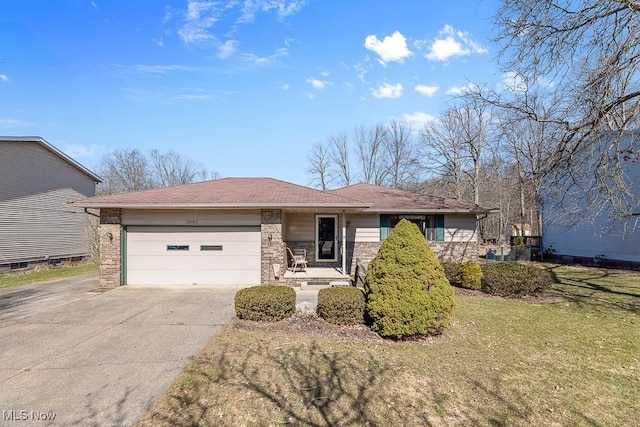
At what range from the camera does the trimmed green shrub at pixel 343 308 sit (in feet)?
20.8

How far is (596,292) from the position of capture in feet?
33.0

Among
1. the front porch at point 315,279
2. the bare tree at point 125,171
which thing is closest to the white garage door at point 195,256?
the front porch at point 315,279

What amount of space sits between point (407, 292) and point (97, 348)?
5271mm

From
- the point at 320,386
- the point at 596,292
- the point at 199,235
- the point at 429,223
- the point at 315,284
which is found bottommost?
the point at 596,292

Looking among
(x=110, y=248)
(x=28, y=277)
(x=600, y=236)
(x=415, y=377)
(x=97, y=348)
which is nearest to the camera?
(x=415, y=377)

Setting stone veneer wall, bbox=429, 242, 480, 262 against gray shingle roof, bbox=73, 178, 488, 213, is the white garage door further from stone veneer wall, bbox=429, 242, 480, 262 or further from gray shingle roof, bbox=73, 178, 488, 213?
stone veneer wall, bbox=429, 242, 480, 262

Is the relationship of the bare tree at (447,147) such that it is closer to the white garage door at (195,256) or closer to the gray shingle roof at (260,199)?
the gray shingle roof at (260,199)

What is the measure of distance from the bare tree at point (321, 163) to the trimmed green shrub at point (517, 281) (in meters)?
28.2

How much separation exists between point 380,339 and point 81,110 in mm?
16332

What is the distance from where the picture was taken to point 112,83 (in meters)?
12.0

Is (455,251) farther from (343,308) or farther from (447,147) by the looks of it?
(447,147)

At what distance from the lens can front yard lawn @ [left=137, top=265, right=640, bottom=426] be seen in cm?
346

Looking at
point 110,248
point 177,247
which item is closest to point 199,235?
point 177,247

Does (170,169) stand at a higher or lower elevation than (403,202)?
higher
